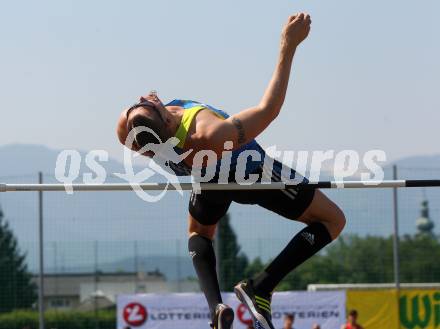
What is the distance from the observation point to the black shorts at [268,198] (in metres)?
5.98

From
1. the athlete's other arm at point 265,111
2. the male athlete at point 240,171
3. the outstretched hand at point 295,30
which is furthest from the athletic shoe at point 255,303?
the outstretched hand at point 295,30

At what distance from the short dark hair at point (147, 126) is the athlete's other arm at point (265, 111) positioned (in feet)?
0.70

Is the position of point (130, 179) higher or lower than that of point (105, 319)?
higher

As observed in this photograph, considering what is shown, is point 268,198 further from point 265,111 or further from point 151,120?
point 151,120

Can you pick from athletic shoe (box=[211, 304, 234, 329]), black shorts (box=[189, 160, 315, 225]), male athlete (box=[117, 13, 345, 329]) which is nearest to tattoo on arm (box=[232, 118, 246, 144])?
male athlete (box=[117, 13, 345, 329])

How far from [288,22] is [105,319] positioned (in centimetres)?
1129

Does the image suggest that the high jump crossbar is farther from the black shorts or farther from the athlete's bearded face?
the athlete's bearded face

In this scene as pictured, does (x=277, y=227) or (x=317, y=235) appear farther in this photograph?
(x=277, y=227)

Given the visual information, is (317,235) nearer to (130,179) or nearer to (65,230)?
(130,179)

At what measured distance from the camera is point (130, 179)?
21.4ft

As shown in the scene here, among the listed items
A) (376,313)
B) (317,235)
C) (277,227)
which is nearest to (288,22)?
(317,235)

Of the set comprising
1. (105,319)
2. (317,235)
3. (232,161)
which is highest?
(232,161)

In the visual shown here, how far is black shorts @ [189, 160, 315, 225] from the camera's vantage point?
5.98 m

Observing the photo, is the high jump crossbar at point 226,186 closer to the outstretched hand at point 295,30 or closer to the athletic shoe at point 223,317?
the athletic shoe at point 223,317
